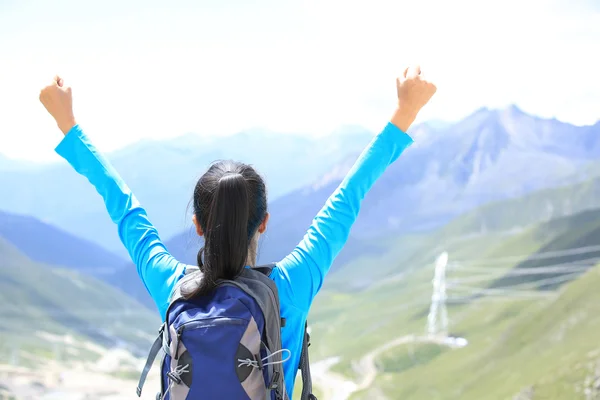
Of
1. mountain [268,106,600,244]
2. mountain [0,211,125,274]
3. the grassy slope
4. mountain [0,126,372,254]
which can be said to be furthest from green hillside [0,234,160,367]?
the grassy slope

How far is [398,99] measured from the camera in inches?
90.4

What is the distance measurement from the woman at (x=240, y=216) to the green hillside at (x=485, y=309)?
108 feet

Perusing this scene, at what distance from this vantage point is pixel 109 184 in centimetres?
237

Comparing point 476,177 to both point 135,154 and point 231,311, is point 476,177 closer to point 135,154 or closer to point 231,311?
point 135,154

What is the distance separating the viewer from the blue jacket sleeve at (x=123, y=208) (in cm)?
227

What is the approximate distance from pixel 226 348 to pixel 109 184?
816 millimetres

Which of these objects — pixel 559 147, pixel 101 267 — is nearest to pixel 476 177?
pixel 559 147

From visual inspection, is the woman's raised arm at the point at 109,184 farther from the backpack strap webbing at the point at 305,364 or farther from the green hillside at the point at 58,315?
the green hillside at the point at 58,315

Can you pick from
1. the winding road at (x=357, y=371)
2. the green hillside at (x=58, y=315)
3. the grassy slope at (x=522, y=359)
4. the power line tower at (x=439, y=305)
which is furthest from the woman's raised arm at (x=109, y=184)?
the green hillside at (x=58, y=315)

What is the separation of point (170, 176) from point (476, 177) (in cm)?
7796

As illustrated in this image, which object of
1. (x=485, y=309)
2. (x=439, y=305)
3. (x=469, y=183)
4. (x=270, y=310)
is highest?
(x=469, y=183)

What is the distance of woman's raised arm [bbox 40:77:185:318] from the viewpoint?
230 cm

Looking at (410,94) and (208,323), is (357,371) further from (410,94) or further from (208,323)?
(208,323)

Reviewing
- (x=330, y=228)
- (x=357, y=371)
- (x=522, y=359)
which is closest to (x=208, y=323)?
(x=330, y=228)
